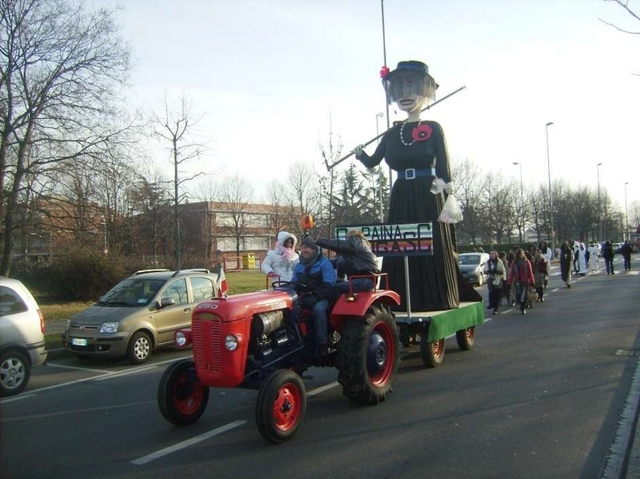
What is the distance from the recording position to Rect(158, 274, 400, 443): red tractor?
18.3 ft

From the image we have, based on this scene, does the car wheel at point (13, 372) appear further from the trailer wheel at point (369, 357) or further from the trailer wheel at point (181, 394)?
the trailer wheel at point (369, 357)

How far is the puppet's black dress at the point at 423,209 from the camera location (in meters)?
9.44

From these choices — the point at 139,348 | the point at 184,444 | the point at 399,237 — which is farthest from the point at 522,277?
the point at 184,444

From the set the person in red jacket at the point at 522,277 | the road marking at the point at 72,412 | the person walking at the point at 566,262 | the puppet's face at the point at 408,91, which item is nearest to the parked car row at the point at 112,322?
the road marking at the point at 72,412

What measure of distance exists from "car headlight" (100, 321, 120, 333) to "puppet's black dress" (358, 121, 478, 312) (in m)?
4.92

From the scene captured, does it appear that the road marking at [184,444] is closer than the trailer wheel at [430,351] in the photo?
Yes

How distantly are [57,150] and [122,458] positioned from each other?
47.4ft

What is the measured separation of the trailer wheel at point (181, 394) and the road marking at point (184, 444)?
37 cm

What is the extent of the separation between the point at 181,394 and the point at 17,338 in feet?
11.7

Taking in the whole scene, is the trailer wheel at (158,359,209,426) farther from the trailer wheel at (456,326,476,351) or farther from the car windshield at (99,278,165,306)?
the trailer wheel at (456,326,476,351)

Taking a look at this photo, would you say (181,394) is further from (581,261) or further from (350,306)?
(581,261)

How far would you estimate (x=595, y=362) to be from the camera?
8898 mm

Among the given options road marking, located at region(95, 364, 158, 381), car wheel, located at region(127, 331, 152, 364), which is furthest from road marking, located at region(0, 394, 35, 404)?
car wheel, located at region(127, 331, 152, 364)

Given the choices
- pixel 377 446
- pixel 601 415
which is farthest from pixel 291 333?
pixel 601 415
